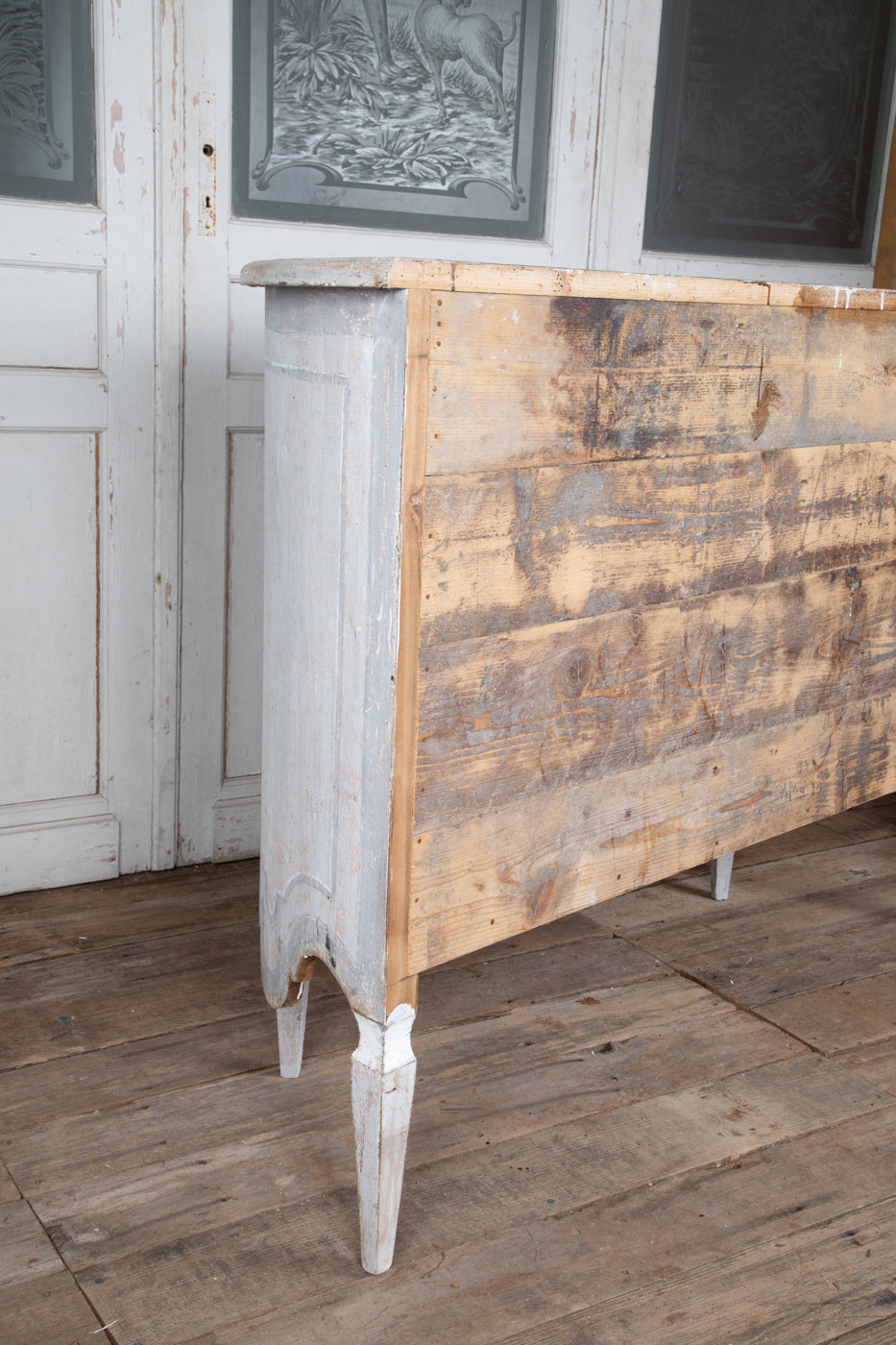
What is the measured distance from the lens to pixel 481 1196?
1.47 m

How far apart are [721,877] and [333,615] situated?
1274 millimetres

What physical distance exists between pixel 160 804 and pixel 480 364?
135 centimetres

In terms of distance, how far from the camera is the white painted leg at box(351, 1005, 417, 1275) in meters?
1.28

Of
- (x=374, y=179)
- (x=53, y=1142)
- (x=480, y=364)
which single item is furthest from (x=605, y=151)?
(x=53, y=1142)

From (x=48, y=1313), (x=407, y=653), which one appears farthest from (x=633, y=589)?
(x=48, y=1313)

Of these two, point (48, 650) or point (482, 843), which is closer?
point (482, 843)

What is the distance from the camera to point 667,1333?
1.27m

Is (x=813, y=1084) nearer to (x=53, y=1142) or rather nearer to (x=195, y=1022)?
(x=195, y=1022)

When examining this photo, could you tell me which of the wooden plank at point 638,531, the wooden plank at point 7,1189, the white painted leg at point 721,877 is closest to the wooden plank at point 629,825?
the wooden plank at point 638,531

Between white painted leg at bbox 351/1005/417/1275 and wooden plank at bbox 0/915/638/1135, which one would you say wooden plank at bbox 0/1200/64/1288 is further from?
white painted leg at bbox 351/1005/417/1275

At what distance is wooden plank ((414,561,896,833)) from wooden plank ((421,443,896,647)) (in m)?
0.03

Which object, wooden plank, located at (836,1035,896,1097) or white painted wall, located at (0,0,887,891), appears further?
white painted wall, located at (0,0,887,891)

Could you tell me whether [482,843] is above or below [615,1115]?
above

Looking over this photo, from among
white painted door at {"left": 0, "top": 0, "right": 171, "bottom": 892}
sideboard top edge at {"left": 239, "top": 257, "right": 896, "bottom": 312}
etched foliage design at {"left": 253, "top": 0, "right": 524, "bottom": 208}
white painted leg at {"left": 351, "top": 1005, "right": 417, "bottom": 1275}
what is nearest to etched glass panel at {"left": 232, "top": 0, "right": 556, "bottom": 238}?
etched foliage design at {"left": 253, "top": 0, "right": 524, "bottom": 208}
